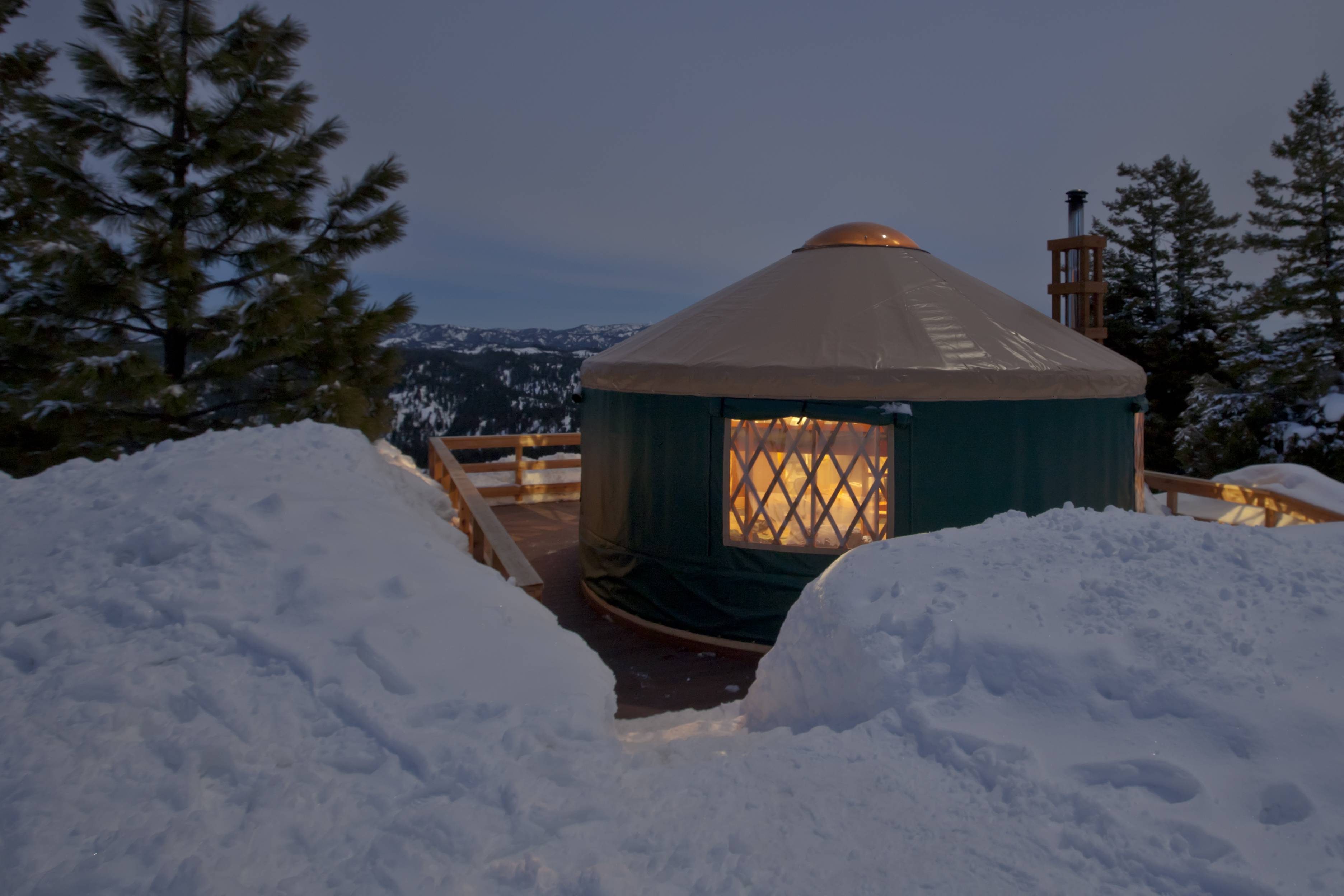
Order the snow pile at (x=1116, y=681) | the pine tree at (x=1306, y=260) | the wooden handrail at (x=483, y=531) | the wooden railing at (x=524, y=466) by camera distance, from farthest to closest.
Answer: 1. the pine tree at (x=1306, y=260)
2. the wooden railing at (x=524, y=466)
3. the wooden handrail at (x=483, y=531)
4. the snow pile at (x=1116, y=681)

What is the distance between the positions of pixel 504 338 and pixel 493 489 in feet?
92.2

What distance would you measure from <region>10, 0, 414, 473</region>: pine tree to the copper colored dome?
3091mm

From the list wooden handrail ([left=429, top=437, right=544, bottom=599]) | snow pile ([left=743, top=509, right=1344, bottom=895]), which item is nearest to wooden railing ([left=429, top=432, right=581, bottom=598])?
wooden handrail ([left=429, top=437, right=544, bottom=599])

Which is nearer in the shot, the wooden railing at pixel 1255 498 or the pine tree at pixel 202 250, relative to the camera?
the wooden railing at pixel 1255 498

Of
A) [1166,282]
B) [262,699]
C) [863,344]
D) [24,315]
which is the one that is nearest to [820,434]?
[863,344]

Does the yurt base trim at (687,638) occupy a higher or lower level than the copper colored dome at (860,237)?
lower

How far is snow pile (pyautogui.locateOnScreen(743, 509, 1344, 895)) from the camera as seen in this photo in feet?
4.57

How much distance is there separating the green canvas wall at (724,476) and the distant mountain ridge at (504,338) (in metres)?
1.34

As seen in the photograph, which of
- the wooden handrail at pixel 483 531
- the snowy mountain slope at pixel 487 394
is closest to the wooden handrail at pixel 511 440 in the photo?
the snowy mountain slope at pixel 487 394

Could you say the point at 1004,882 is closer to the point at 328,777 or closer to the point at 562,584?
the point at 328,777

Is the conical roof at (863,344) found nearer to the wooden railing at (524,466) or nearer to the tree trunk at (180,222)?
the wooden railing at (524,466)

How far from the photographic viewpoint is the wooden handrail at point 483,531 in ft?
8.78

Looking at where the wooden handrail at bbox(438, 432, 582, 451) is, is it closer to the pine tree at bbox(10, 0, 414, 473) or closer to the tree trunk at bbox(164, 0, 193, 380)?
the pine tree at bbox(10, 0, 414, 473)

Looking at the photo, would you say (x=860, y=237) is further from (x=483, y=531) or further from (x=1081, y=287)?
(x=483, y=531)
